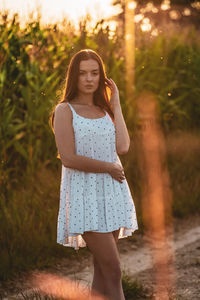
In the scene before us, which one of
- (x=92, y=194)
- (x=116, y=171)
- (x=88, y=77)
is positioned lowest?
(x=92, y=194)

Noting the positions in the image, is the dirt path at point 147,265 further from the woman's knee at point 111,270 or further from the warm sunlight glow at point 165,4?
the warm sunlight glow at point 165,4

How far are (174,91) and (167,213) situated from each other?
9.26ft

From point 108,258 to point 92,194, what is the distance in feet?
1.15

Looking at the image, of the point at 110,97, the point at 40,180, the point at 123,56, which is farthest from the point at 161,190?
the point at 110,97

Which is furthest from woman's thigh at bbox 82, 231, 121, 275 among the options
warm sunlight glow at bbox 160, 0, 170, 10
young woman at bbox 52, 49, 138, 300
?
warm sunlight glow at bbox 160, 0, 170, 10

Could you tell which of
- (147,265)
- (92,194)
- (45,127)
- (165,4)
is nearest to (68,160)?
(92,194)

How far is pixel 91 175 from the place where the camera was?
2668 millimetres

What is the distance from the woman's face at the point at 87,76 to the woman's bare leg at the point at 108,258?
31.5 inches

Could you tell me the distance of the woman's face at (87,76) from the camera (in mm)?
2744

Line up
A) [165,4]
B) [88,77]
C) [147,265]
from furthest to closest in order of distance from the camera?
[165,4], [147,265], [88,77]

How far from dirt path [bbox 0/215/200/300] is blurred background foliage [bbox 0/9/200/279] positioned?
0.15 m

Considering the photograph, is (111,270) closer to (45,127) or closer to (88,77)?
(88,77)

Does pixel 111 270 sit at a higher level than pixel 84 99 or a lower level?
lower

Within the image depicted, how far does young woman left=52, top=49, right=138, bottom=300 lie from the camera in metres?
2.63
